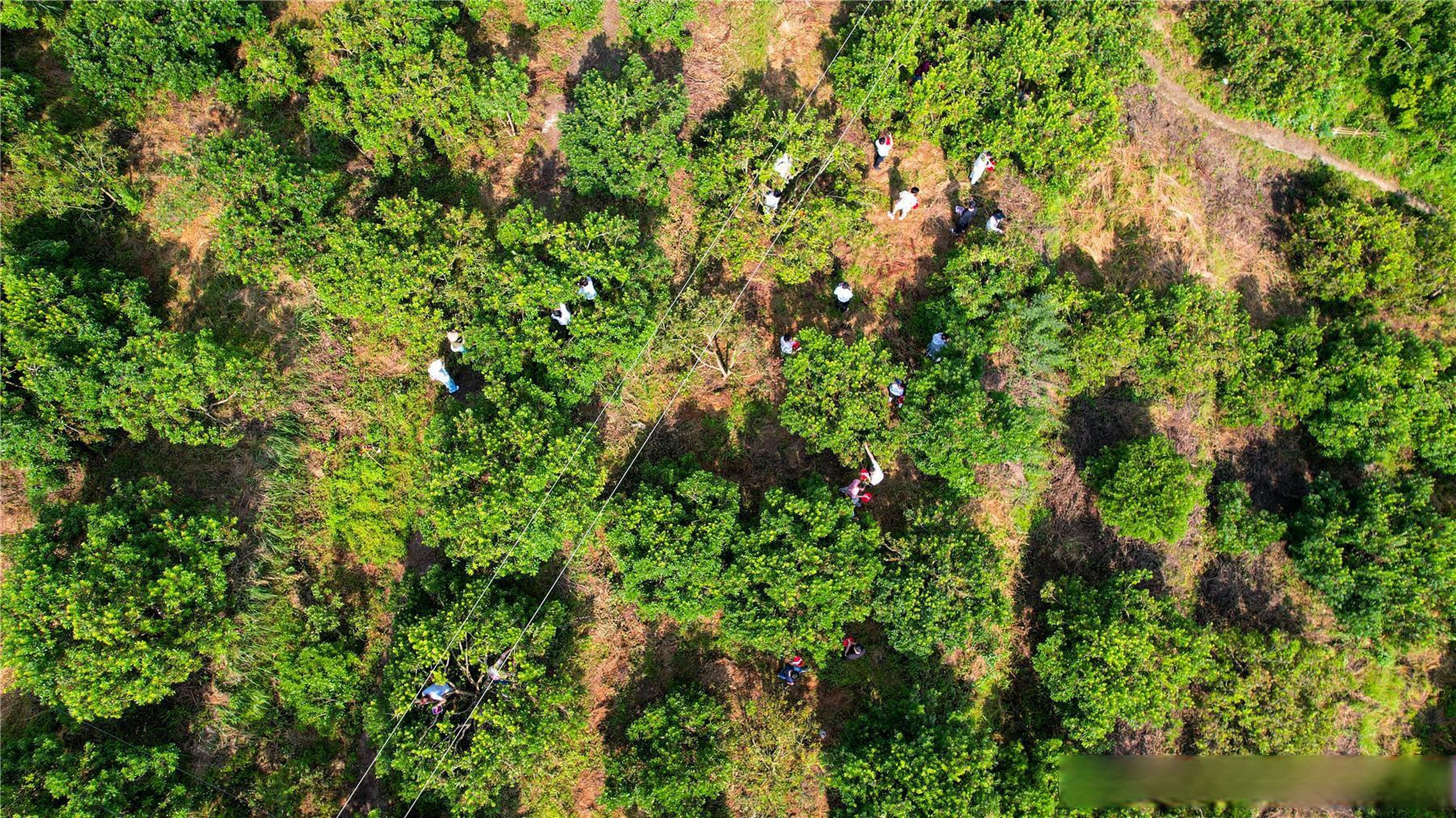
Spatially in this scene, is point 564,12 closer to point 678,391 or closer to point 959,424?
point 678,391

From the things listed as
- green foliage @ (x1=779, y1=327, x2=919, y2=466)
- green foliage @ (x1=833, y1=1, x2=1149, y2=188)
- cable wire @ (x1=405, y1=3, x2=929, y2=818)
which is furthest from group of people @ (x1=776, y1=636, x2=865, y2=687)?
green foliage @ (x1=833, y1=1, x2=1149, y2=188)

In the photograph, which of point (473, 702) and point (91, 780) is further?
point (473, 702)

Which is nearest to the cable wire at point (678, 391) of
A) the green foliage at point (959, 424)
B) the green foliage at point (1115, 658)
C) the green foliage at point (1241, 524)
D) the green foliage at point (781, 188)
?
the green foliage at point (781, 188)

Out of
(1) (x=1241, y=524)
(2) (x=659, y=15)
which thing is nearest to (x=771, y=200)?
(2) (x=659, y=15)

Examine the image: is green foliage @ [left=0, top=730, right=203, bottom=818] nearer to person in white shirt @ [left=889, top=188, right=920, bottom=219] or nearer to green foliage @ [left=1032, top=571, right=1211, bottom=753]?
green foliage @ [left=1032, top=571, right=1211, bottom=753]

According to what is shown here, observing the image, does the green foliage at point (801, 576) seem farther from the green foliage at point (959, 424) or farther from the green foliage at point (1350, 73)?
the green foliage at point (1350, 73)
